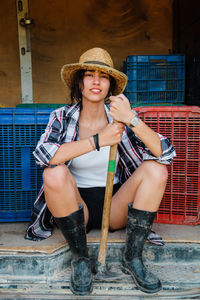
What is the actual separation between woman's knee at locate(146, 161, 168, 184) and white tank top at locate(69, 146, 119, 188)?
0.37 metres

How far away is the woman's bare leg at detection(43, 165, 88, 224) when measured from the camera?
1.83 metres

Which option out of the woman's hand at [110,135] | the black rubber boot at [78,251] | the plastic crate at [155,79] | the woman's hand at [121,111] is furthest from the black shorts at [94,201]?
the plastic crate at [155,79]

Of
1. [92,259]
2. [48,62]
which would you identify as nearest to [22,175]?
[92,259]

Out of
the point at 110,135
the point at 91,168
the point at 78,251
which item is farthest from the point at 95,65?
the point at 78,251

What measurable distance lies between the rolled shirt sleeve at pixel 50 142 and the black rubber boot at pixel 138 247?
0.61 m

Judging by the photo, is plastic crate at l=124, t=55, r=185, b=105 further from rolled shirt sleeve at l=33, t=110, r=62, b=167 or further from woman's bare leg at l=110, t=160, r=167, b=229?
woman's bare leg at l=110, t=160, r=167, b=229

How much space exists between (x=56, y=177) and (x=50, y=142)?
0.79 ft

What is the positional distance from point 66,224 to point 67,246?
0.30m

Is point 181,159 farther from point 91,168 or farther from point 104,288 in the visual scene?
point 104,288

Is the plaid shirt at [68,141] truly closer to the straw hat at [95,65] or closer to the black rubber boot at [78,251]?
the straw hat at [95,65]

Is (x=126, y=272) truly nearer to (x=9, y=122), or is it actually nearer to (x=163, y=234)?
(x=163, y=234)

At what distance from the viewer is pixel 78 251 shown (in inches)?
76.1

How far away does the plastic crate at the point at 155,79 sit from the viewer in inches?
143

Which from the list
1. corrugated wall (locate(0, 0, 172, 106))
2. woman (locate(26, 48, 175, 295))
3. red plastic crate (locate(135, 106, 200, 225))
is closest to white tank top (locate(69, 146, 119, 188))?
woman (locate(26, 48, 175, 295))
